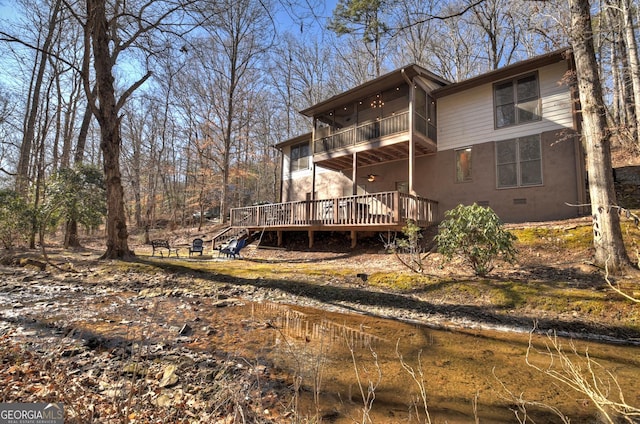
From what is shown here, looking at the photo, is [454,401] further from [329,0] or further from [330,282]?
[330,282]

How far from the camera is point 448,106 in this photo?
12.1 meters

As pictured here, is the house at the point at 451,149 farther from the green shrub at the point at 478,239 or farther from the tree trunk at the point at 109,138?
the tree trunk at the point at 109,138

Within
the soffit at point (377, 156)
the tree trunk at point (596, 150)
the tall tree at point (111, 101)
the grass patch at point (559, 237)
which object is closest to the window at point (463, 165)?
the soffit at point (377, 156)

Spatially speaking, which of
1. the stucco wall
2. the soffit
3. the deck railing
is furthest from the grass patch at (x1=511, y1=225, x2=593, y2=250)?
the soffit

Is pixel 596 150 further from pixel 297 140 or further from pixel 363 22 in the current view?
pixel 297 140

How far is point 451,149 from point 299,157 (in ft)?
28.0

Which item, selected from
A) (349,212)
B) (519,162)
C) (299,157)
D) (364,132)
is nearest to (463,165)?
(519,162)

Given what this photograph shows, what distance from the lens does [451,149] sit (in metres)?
11.8

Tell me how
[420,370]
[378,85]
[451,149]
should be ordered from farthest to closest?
[378,85], [451,149], [420,370]

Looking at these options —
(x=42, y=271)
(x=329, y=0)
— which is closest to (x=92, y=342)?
(x=329, y=0)

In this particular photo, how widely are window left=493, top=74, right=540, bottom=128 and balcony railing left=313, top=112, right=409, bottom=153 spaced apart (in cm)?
328

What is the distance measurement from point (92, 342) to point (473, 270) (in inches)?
267

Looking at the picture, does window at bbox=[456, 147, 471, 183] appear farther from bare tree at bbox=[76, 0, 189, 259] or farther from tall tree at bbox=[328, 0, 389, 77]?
bare tree at bbox=[76, 0, 189, 259]

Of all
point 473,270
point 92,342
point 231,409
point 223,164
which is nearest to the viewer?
point 231,409
